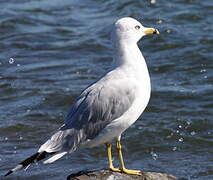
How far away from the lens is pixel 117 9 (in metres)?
15.1

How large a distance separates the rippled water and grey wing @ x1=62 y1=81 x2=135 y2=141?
161 cm

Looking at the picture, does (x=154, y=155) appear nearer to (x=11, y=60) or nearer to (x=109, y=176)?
(x=109, y=176)

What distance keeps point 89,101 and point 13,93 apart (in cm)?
476

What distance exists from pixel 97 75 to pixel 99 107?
16.3ft

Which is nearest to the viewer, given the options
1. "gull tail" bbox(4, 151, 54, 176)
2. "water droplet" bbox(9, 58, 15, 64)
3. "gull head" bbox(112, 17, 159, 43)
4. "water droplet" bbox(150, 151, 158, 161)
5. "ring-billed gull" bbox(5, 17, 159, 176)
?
"gull tail" bbox(4, 151, 54, 176)

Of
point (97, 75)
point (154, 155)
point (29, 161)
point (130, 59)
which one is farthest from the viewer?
point (97, 75)

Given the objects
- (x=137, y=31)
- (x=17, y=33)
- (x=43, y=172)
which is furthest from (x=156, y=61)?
(x=137, y=31)

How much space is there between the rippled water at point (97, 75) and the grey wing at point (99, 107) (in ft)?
5.27

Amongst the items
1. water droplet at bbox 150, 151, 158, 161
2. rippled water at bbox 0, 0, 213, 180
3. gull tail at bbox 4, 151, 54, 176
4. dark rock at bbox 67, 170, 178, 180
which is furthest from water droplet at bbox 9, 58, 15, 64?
gull tail at bbox 4, 151, 54, 176

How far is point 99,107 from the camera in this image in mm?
6535

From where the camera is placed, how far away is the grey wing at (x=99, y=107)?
6.49 meters

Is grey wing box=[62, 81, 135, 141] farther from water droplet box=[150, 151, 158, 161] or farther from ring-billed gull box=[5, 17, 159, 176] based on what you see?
water droplet box=[150, 151, 158, 161]

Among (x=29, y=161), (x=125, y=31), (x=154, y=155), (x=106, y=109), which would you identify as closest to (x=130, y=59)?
(x=125, y=31)

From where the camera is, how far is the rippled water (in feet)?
28.7
